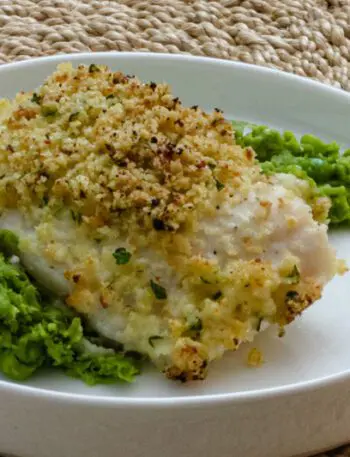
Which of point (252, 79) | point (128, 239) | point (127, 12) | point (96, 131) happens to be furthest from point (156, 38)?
point (128, 239)

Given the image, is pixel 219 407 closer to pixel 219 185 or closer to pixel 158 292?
pixel 158 292

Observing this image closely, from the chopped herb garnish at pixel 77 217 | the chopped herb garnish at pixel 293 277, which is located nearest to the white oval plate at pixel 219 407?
the chopped herb garnish at pixel 293 277

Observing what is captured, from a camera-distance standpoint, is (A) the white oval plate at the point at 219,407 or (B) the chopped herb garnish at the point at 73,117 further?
(B) the chopped herb garnish at the point at 73,117

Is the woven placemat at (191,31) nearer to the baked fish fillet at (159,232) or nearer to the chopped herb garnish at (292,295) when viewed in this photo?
the baked fish fillet at (159,232)

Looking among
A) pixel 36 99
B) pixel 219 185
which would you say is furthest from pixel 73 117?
pixel 219 185

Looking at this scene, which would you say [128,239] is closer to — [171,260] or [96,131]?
[171,260]
